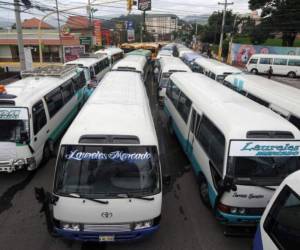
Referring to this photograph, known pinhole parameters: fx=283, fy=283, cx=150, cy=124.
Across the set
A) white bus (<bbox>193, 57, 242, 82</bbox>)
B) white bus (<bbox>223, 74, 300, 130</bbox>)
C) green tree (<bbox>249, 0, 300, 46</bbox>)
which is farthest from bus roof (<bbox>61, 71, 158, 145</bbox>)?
green tree (<bbox>249, 0, 300, 46</bbox>)

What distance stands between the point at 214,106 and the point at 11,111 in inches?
211

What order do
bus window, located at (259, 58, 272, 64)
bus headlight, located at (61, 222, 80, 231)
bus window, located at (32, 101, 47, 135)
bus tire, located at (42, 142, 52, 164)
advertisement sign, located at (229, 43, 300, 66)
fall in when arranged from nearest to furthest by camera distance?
Answer: bus headlight, located at (61, 222, 80, 231), bus window, located at (32, 101, 47, 135), bus tire, located at (42, 142, 52, 164), bus window, located at (259, 58, 272, 64), advertisement sign, located at (229, 43, 300, 66)

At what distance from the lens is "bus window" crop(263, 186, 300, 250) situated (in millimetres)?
3445

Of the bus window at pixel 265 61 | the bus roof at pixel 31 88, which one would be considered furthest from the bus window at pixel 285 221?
the bus window at pixel 265 61

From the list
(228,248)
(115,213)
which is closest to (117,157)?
(115,213)

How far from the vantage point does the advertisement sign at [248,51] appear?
116ft

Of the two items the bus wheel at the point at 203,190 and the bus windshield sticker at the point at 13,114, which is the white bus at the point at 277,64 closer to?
the bus wheel at the point at 203,190

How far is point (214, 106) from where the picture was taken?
24.1 feet

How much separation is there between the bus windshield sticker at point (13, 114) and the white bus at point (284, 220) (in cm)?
636

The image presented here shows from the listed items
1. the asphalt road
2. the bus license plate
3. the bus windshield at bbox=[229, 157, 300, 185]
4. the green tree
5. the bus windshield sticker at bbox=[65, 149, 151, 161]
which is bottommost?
the asphalt road

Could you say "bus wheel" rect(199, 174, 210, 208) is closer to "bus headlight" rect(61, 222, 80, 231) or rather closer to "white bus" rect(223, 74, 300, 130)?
"white bus" rect(223, 74, 300, 130)

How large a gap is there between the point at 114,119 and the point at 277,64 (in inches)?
1171

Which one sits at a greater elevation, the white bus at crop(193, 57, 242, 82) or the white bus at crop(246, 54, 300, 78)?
the white bus at crop(193, 57, 242, 82)

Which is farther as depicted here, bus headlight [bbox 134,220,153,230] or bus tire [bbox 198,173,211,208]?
bus tire [bbox 198,173,211,208]
